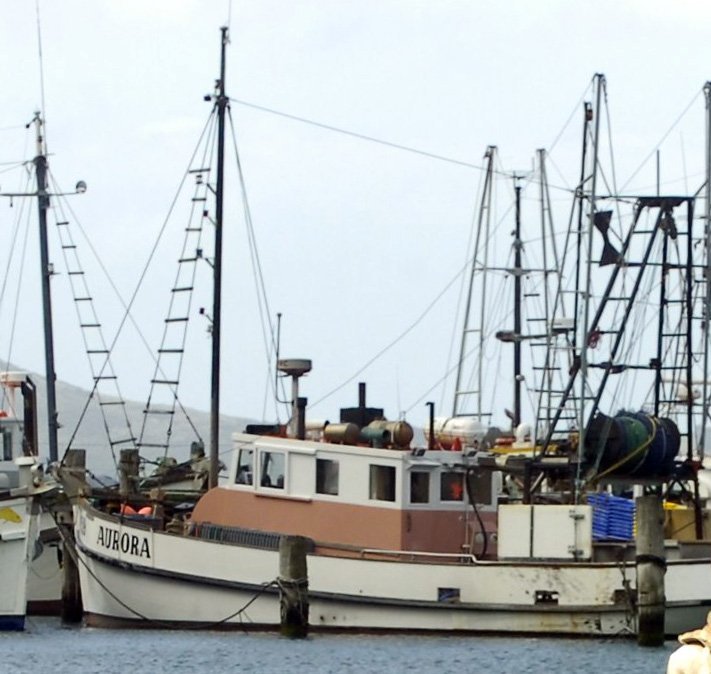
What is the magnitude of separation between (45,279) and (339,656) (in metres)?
20.1

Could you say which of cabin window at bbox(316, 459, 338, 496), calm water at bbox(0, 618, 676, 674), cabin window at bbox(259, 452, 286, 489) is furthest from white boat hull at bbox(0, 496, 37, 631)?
cabin window at bbox(316, 459, 338, 496)

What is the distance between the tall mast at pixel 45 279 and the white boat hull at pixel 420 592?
1328cm

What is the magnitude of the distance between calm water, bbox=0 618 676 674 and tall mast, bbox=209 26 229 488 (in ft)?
11.1

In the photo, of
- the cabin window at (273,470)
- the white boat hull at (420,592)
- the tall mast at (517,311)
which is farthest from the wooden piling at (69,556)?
the tall mast at (517,311)

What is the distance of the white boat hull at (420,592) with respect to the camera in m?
29.1

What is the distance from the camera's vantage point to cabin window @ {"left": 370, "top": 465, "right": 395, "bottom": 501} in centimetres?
2980

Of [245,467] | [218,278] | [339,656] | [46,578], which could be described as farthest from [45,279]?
[339,656]

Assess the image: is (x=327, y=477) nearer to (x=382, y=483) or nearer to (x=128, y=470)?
(x=382, y=483)

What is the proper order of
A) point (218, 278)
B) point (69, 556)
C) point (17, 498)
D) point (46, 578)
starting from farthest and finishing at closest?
point (46, 578) → point (69, 556) → point (218, 278) → point (17, 498)

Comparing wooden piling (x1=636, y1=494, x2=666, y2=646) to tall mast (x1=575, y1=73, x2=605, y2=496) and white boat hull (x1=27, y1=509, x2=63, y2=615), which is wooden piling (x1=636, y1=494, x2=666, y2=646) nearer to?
tall mast (x1=575, y1=73, x2=605, y2=496)

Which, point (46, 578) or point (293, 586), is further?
point (46, 578)

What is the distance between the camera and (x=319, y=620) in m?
30.3

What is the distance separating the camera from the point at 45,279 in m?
46.2

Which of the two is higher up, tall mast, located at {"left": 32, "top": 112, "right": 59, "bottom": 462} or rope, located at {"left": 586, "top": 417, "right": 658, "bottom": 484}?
tall mast, located at {"left": 32, "top": 112, "right": 59, "bottom": 462}
